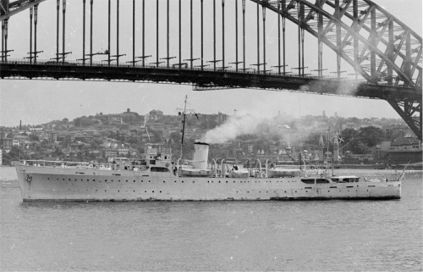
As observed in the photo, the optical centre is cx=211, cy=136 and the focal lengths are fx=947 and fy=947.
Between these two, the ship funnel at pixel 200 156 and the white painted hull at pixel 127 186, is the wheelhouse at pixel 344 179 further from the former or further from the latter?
the ship funnel at pixel 200 156

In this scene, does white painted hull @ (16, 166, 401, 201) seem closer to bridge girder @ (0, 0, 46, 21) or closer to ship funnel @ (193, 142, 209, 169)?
ship funnel @ (193, 142, 209, 169)

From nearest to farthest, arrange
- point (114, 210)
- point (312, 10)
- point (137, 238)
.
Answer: point (137, 238) < point (114, 210) < point (312, 10)

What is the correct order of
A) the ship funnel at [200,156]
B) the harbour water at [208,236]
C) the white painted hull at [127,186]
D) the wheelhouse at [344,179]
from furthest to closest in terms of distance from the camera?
1. the wheelhouse at [344,179]
2. the ship funnel at [200,156]
3. the white painted hull at [127,186]
4. the harbour water at [208,236]

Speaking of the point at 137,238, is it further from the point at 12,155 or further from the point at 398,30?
the point at 12,155

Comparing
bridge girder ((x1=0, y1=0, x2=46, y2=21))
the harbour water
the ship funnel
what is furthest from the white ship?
bridge girder ((x1=0, y1=0, x2=46, y2=21))

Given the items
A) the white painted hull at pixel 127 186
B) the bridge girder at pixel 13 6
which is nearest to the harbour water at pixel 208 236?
the white painted hull at pixel 127 186

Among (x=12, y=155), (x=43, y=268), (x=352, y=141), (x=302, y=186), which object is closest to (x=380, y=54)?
(x=302, y=186)

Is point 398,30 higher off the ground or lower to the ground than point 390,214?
higher
